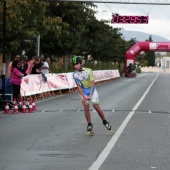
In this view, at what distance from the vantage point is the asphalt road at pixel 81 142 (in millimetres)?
8930

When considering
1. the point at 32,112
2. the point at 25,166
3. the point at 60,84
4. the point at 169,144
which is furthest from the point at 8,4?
the point at 25,166

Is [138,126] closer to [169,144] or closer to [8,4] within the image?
[169,144]

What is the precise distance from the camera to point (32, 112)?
722 inches

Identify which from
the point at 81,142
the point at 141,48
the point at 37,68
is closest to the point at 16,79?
the point at 37,68

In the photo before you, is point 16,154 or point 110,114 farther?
point 110,114

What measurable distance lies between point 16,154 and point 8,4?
15.8 meters

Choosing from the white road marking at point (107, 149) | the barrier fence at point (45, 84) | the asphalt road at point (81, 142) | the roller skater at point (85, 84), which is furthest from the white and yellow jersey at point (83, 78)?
the barrier fence at point (45, 84)

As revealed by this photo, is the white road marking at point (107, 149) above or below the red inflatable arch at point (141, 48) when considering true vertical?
below

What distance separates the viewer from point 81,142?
1130 cm

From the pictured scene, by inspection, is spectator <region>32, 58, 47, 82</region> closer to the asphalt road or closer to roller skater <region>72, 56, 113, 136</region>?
the asphalt road

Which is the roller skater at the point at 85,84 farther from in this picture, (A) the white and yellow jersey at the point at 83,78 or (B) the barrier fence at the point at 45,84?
(B) the barrier fence at the point at 45,84

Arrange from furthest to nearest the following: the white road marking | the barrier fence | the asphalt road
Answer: the barrier fence → the asphalt road → the white road marking

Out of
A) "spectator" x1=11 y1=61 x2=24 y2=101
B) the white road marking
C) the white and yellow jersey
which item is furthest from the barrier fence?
the white and yellow jersey

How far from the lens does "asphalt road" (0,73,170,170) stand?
352 inches
